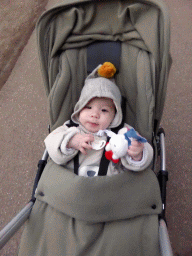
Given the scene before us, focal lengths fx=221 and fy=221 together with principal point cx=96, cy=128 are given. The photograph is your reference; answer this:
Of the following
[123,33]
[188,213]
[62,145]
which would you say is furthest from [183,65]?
[62,145]

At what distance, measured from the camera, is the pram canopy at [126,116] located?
2.60 ft

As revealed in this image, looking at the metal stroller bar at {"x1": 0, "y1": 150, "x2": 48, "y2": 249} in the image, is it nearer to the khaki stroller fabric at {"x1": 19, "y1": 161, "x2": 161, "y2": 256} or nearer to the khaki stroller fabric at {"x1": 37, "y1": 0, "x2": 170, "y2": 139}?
the khaki stroller fabric at {"x1": 19, "y1": 161, "x2": 161, "y2": 256}

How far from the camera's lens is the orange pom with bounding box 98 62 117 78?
101 cm

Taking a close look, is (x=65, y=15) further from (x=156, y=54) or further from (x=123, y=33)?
(x=156, y=54)

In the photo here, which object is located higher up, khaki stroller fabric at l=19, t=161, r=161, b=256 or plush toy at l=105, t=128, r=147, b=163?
plush toy at l=105, t=128, r=147, b=163

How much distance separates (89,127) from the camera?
0.97m

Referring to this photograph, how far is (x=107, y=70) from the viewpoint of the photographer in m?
1.01

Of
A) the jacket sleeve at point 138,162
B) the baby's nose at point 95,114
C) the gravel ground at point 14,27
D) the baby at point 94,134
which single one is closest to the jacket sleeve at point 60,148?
the baby at point 94,134

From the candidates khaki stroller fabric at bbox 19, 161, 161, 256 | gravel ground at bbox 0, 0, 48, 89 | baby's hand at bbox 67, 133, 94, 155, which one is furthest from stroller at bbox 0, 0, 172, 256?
gravel ground at bbox 0, 0, 48, 89

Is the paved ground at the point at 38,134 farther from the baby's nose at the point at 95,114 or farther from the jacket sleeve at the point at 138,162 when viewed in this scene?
the baby's nose at the point at 95,114

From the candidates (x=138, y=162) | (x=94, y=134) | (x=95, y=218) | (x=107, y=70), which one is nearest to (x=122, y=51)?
(x=107, y=70)

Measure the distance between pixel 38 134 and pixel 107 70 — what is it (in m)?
0.82

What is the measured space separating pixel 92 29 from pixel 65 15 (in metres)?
0.13

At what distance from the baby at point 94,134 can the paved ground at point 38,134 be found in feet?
2.02
